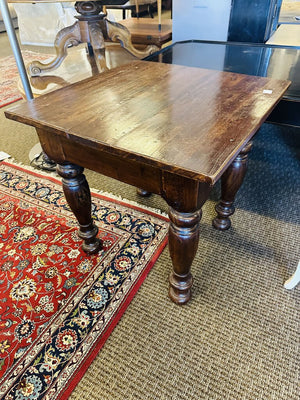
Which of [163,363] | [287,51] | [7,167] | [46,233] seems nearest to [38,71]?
[7,167]

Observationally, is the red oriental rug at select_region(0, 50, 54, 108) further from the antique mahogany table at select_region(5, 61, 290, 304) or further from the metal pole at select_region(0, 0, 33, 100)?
the antique mahogany table at select_region(5, 61, 290, 304)

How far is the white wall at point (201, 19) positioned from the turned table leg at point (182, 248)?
1.41 metres

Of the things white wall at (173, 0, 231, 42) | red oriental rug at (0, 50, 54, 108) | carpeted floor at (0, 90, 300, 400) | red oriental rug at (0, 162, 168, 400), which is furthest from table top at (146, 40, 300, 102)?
red oriental rug at (0, 50, 54, 108)

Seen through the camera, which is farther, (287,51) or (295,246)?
(287,51)

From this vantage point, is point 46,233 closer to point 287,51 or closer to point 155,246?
point 155,246

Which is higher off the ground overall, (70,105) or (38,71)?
(70,105)

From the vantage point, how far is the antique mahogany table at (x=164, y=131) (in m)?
0.69

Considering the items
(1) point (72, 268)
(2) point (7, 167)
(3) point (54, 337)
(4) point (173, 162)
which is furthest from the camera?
(2) point (7, 167)

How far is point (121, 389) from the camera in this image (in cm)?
88

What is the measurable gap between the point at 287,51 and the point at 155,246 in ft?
3.95

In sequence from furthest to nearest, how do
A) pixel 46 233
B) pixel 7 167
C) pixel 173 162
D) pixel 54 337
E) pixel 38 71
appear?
pixel 7 167 < pixel 38 71 < pixel 46 233 < pixel 54 337 < pixel 173 162

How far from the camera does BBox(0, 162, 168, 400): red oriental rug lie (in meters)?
0.93

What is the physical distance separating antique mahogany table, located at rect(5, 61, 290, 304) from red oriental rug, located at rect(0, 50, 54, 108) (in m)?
1.86

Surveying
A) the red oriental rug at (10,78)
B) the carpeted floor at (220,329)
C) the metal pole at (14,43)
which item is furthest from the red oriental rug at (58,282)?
the red oriental rug at (10,78)
